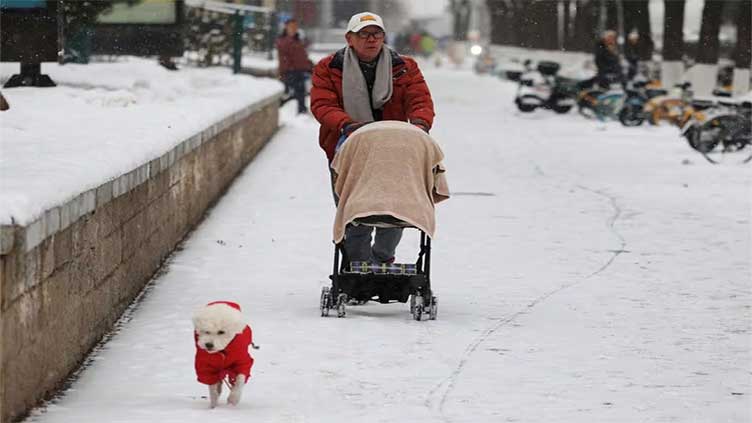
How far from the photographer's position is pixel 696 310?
9.92 meters

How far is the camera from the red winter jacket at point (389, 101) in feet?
30.1

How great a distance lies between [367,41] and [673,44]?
3119 cm

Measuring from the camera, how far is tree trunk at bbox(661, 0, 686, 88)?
38.9 metres

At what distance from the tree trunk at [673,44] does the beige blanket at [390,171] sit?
101 ft

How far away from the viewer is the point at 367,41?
912 centimetres

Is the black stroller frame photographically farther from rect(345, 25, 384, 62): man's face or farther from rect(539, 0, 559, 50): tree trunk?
rect(539, 0, 559, 50): tree trunk

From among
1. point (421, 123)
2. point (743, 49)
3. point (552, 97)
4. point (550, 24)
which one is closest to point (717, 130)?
point (743, 49)

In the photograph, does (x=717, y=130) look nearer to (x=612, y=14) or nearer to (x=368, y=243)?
(x=368, y=243)

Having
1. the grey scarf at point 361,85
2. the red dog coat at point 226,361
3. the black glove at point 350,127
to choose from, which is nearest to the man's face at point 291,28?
the grey scarf at point 361,85

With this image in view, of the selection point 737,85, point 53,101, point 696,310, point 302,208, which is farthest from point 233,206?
point 737,85

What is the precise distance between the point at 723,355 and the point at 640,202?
8.40 m

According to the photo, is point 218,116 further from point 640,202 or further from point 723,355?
point 723,355

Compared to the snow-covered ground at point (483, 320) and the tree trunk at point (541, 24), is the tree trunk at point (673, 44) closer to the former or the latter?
the snow-covered ground at point (483, 320)

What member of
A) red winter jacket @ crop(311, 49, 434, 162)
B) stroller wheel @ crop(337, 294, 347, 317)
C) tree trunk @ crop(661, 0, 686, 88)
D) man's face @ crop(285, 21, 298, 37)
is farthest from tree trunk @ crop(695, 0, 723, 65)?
stroller wheel @ crop(337, 294, 347, 317)
